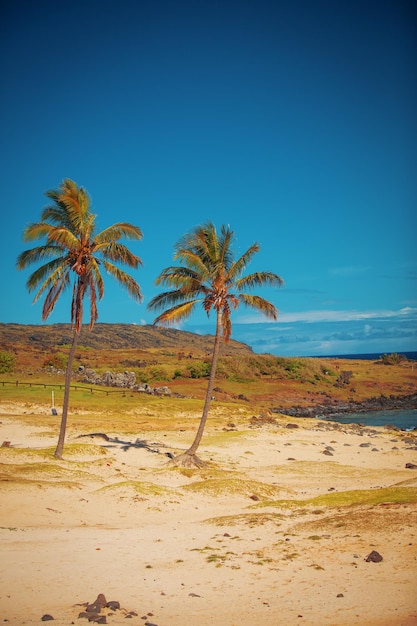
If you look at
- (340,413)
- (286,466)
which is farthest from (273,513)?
(340,413)

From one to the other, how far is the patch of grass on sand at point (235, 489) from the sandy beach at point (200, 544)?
5cm

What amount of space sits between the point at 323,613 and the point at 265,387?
66.2m

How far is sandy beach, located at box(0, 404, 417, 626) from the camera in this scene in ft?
25.8

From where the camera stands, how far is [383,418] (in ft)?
180

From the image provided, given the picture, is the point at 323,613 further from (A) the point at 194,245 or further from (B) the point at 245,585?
(A) the point at 194,245

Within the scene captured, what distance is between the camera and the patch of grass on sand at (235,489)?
17.4 meters

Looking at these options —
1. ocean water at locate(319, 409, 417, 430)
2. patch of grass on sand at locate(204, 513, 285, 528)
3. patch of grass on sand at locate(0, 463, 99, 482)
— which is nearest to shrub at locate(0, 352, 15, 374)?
ocean water at locate(319, 409, 417, 430)

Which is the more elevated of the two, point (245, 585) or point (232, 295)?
point (232, 295)

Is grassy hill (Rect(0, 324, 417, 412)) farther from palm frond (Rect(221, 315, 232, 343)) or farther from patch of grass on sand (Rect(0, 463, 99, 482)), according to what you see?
patch of grass on sand (Rect(0, 463, 99, 482))

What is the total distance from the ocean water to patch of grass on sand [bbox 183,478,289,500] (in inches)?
1280

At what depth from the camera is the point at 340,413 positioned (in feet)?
196

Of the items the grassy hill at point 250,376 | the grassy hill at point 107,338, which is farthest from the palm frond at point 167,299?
the grassy hill at point 107,338

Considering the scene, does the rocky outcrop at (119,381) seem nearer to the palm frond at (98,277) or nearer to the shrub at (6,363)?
the shrub at (6,363)

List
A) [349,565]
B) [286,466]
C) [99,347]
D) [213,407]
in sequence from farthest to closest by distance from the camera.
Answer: [99,347], [213,407], [286,466], [349,565]
